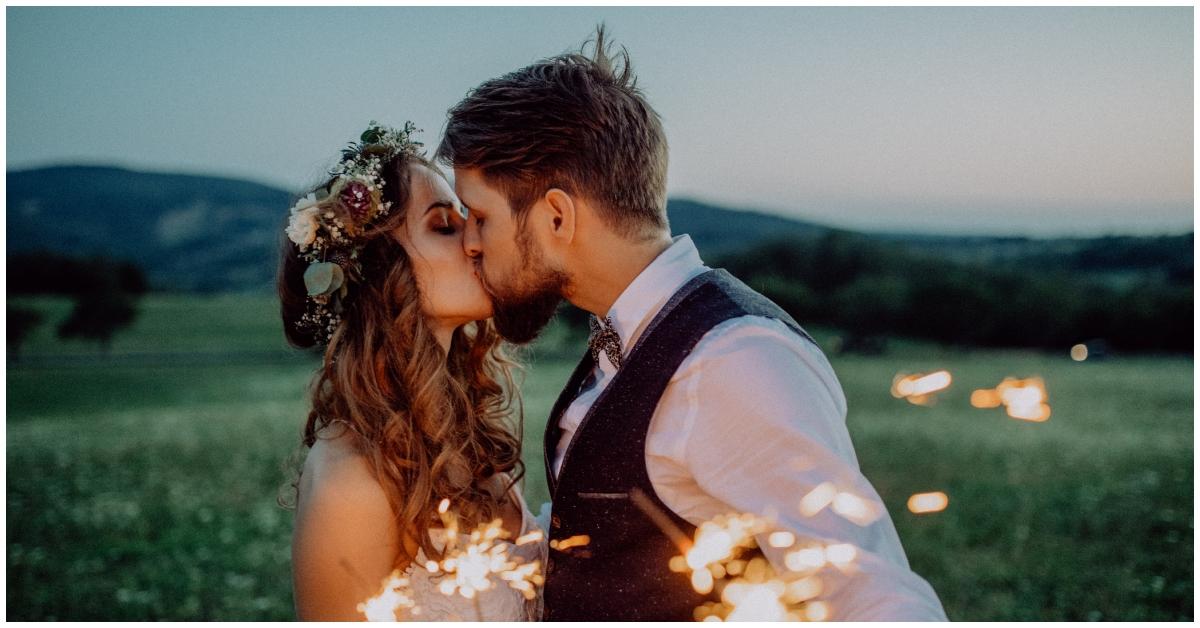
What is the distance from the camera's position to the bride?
2.62 metres

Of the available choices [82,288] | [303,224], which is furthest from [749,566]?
[82,288]

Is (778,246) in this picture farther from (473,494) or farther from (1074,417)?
(473,494)

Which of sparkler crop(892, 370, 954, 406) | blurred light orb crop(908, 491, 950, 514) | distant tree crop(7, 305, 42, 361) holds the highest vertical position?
sparkler crop(892, 370, 954, 406)

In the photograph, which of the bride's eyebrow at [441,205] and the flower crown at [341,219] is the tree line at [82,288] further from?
the bride's eyebrow at [441,205]

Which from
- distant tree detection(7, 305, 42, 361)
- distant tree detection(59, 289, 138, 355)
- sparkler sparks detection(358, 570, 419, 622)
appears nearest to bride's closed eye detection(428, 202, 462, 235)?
sparkler sparks detection(358, 570, 419, 622)

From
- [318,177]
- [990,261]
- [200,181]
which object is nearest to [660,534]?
[318,177]

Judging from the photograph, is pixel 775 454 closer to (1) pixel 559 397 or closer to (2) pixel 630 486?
(2) pixel 630 486

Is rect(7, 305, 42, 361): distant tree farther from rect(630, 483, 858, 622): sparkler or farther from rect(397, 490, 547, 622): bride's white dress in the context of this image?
rect(630, 483, 858, 622): sparkler

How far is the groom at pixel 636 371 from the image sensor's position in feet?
6.32

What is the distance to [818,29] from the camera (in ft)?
19.5

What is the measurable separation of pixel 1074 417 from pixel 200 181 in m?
21.5

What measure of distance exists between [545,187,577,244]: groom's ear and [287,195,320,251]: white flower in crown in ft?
2.60

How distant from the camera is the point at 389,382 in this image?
2.92 meters

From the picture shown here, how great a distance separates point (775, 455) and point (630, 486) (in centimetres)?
44
